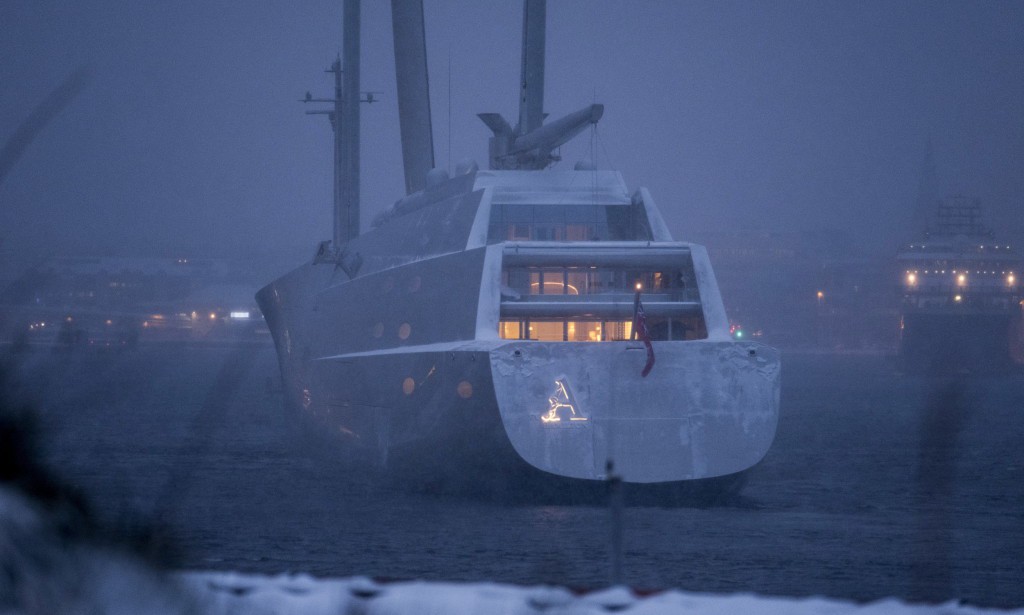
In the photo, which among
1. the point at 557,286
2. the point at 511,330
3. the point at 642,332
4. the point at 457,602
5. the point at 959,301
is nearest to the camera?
the point at 457,602

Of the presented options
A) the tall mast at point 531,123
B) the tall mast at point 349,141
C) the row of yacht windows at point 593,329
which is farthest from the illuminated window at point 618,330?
the tall mast at point 349,141

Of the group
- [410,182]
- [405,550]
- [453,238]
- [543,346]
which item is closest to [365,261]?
[453,238]

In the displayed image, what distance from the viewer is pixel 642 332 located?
1666 centimetres

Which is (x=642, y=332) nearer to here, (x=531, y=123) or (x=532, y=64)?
(x=531, y=123)

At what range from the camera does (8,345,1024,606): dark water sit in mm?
4332

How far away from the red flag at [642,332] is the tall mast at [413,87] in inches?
611

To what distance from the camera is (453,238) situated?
21.3 m

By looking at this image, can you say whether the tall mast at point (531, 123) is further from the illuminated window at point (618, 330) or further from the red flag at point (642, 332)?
the red flag at point (642, 332)

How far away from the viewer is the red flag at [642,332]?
16312 mm

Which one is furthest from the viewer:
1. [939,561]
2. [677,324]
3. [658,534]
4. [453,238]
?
[453,238]

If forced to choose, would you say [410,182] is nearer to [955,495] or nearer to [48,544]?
[955,495]

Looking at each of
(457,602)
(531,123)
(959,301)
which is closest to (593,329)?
(531,123)

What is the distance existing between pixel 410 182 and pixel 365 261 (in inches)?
287

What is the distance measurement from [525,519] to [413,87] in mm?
18419
